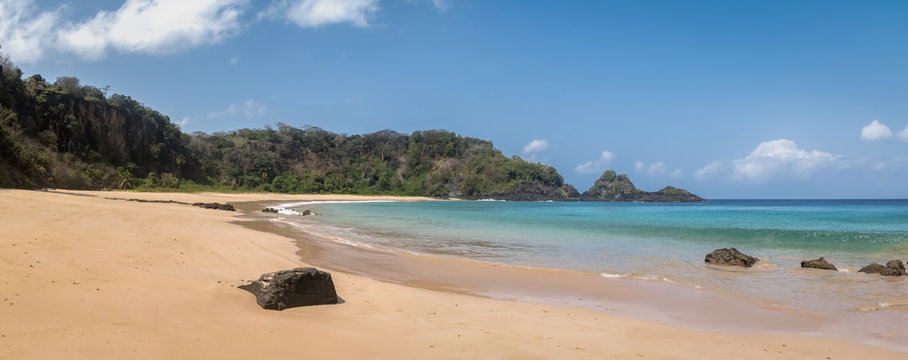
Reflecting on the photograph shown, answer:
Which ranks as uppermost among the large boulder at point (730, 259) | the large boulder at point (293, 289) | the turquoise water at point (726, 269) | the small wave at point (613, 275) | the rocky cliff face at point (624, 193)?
the rocky cliff face at point (624, 193)

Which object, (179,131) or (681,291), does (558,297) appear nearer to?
(681,291)

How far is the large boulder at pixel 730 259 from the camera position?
37.7ft

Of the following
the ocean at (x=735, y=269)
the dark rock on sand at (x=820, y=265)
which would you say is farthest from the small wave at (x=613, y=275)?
the dark rock on sand at (x=820, y=265)

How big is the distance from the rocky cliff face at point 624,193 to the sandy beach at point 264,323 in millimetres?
130157

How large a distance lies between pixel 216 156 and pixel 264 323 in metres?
95.0

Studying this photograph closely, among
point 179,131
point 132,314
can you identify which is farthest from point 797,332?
point 179,131

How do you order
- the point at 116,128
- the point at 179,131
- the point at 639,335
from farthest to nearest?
1. the point at 179,131
2. the point at 116,128
3. the point at 639,335

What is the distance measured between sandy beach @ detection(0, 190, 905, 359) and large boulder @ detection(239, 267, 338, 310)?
0.12 meters

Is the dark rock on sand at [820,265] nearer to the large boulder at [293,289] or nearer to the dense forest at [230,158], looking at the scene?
the large boulder at [293,289]

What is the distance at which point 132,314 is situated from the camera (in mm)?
4250

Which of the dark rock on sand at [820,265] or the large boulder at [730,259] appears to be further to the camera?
the large boulder at [730,259]

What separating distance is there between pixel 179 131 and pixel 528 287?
3241 inches

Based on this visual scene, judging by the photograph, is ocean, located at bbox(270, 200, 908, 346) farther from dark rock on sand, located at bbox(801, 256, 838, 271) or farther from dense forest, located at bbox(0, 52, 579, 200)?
dense forest, located at bbox(0, 52, 579, 200)

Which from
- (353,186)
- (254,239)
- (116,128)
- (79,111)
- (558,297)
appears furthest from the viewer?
(353,186)
